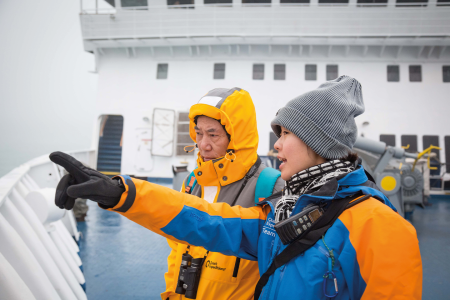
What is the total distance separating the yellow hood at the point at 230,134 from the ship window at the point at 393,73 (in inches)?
422

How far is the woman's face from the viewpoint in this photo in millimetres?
1022

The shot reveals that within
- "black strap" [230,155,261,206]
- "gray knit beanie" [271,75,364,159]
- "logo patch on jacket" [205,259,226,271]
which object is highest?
"gray knit beanie" [271,75,364,159]

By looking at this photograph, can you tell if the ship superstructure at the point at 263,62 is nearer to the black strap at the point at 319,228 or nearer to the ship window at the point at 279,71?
the ship window at the point at 279,71

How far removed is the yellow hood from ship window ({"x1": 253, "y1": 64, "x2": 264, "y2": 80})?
370 inches

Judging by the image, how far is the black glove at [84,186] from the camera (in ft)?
2.54

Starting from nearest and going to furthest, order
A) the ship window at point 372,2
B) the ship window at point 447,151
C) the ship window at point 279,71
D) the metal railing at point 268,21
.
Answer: the metal railing at point 268,21 < the ship window at point 447,151 < the ship window at point 372,2 < the ship window at point 279,71

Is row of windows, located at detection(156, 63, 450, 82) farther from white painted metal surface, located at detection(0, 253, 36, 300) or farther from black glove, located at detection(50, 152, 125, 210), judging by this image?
black glove, located at detection(50, 152, 125, 210)

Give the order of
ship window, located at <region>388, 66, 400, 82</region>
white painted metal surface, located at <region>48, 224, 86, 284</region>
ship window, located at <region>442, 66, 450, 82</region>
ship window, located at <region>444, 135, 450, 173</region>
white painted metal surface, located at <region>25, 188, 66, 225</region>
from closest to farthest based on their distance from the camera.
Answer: white painted metal surface, located at <region>25, 188, 66, 225</region> < white painted metal surface, located at <region>48, 224, 86, 284</region> < ship window, located at <region>444, 135, 450, 173</region> < ship window, located at <region>442, 66, 450, 82</region> < ship window, located at <region>388, 66, 400, 82</region>

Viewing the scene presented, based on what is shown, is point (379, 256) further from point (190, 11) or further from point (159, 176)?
point (190, 11)

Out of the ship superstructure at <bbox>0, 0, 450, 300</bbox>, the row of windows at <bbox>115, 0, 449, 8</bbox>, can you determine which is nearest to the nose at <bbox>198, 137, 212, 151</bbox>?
the ship superstructure at <bbox>0, 0, 450, 300</bbox>

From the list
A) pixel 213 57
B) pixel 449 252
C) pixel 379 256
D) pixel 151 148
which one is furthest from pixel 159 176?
pixel 379 256

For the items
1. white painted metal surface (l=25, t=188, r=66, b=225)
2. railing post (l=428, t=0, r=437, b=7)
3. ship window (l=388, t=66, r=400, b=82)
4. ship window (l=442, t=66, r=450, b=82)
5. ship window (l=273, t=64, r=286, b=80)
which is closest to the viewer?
white painted metal surface (l=25, t=188, r=66, b=225)

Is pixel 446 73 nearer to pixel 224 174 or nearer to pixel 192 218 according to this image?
pixel 224 174

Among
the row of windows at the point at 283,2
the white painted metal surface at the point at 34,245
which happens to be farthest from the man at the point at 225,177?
the row of windows at the point at 283,2
